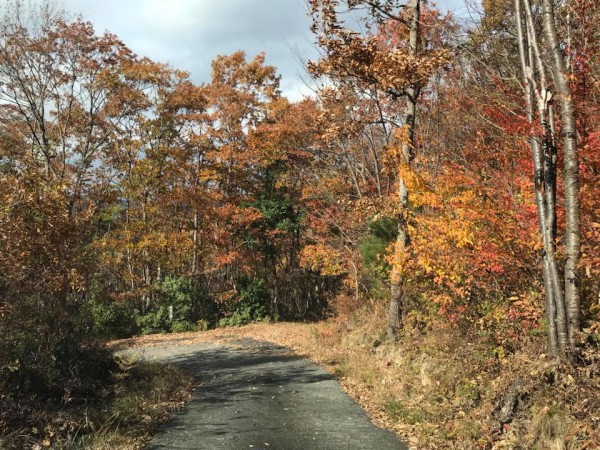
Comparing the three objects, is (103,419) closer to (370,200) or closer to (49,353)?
(49,353)

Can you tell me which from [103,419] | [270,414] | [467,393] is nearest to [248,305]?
[270,414]

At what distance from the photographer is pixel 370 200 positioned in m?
12.4

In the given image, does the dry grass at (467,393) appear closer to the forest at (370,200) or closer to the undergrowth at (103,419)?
the forest at (370,200)

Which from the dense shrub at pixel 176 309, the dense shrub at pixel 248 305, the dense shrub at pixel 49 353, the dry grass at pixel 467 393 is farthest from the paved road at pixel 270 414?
the dense shrub at pixel 248 305

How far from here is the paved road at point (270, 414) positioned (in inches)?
251

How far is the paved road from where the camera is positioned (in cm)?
636

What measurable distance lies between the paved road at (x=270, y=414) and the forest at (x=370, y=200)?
1.61 m

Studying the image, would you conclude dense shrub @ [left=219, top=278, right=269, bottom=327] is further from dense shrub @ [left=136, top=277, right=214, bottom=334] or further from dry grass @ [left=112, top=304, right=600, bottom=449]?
dry grass @ [left=112, top=304, right=600, bottom=449]

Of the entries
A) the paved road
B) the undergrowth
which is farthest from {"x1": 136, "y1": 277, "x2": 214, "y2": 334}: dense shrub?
the undergrowth

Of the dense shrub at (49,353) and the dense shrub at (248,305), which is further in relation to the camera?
the dense shrub at (248,305)

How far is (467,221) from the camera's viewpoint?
25.3 ft

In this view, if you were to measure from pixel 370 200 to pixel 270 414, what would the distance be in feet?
21.0

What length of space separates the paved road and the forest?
5.29 ft

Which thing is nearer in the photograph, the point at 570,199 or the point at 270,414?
the point at 570,199
